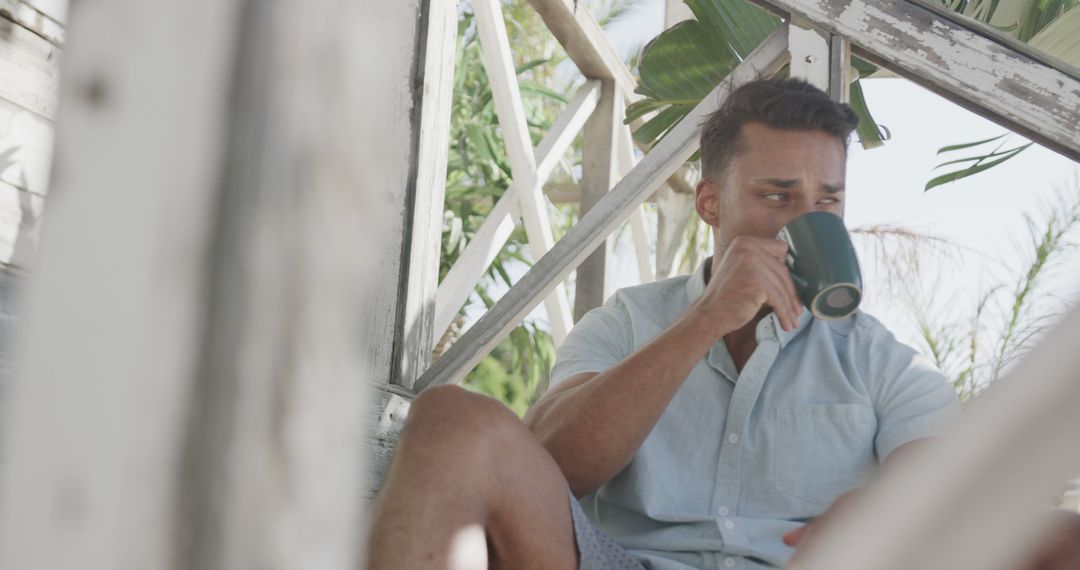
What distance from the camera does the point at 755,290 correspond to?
63.2 inches

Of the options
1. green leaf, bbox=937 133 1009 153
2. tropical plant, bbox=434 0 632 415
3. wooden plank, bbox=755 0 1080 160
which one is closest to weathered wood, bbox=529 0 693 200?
green leaf, bbox=937 133 1009 153

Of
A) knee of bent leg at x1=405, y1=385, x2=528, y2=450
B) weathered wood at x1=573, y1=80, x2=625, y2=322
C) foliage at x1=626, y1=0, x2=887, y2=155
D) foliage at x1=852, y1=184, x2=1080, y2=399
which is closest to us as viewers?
knee of bent leg at x1=405, y1=385, x2=528, y2=450

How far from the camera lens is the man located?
131cm

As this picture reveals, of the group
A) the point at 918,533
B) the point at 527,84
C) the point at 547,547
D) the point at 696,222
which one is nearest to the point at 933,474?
the point at 918,533

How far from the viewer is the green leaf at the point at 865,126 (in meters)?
2.64

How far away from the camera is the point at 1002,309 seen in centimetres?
608

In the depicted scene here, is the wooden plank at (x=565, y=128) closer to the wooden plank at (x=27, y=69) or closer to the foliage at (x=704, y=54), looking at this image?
the foliage at (x=704, y=54)

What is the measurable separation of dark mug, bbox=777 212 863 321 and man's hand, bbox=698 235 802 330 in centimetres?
2

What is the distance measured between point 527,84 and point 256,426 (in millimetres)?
5559

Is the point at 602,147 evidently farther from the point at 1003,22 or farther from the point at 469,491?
the point at 469,491

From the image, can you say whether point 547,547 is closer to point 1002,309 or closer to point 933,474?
point 933,474

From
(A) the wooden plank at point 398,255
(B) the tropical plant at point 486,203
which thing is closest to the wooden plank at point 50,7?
(A) the wooden plank at point 398,255

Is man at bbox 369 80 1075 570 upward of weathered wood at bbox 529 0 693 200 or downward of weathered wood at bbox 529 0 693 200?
downward

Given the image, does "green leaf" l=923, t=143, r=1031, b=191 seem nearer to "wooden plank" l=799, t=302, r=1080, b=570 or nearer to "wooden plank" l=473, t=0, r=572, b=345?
"wooden plank" l=473, t=0, r=572, b=345
